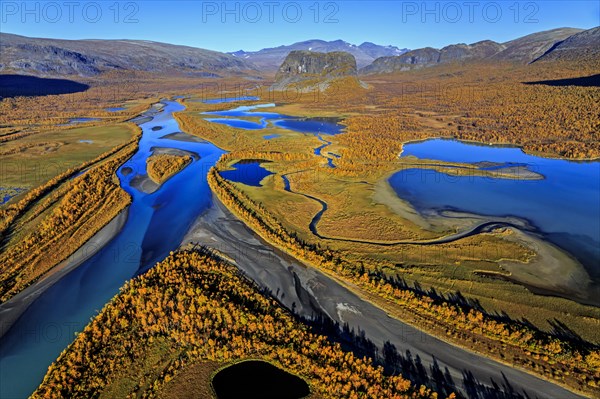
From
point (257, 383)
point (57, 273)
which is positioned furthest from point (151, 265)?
point (257, 383)

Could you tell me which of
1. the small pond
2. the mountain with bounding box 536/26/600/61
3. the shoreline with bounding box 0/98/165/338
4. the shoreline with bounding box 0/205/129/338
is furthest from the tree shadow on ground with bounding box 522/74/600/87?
the shoreline with bounding box 0/205/129/338

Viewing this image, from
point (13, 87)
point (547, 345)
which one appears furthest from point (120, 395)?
point (13, 87)

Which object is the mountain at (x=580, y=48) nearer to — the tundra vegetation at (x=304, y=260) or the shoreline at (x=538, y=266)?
the tundra vegetation at (x=304, y=260)

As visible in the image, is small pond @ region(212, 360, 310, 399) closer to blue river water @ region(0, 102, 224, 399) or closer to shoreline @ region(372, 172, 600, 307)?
blue river water @ region(0, 102, 224, 399)

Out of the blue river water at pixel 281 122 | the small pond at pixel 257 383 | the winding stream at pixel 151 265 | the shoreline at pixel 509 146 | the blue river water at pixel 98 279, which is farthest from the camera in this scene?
the blue river water at pixel 281 122

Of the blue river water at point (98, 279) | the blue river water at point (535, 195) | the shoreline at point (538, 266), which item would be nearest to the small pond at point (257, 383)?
the blue river water at point (98, 279)
